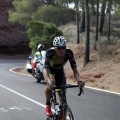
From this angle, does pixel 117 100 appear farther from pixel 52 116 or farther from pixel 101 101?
pixel 52 116

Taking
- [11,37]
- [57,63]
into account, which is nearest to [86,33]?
[57,63]

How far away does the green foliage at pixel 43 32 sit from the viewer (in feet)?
85.6

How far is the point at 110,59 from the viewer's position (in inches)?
763

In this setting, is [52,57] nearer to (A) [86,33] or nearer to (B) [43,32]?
(A) [86,33]

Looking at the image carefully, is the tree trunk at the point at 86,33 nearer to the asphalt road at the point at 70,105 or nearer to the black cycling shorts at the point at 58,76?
the asphalt road at the point at 70,105

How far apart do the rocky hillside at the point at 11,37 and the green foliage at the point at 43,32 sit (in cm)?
3094

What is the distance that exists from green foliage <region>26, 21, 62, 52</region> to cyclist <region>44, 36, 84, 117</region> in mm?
19243

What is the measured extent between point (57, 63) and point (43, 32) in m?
20.1

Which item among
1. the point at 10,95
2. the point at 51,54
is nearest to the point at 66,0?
the point at 10,95

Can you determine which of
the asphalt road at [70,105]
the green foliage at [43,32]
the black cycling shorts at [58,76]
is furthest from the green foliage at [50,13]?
the black cycling shorts at [58,76]

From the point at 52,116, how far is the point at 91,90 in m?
7.09

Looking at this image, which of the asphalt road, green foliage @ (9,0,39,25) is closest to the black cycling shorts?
the asphalt road

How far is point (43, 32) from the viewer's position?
87.1 feet

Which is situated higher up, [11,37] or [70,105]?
[70,105]
